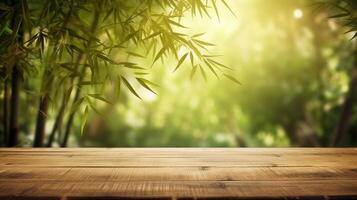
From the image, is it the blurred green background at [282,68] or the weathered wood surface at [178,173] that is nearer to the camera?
the weathered wood surface at [178,173]

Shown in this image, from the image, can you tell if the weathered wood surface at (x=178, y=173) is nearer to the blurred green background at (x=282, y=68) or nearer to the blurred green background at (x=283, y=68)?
the blurred green background at (x=283, y=68)

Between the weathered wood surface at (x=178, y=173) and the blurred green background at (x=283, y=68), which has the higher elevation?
the blurred green background at (x=283, y=68)

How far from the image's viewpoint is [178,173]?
1691mm

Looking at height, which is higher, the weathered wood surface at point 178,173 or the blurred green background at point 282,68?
the blurred green background at point 282,68

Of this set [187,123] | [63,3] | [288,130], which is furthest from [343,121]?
[187,123]

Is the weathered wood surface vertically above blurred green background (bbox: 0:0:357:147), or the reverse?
blurred green background (bbox: 0:0:357:147)

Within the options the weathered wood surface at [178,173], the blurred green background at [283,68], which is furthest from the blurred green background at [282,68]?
the weathered wood surface at [178,173]

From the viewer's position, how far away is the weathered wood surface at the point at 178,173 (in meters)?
1.39

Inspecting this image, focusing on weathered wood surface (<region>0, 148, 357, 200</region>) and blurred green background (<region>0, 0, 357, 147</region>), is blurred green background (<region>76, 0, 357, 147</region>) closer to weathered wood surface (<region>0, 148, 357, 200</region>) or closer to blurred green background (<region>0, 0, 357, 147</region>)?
blurred green background (<region>0, 0, 357, 147</region>)

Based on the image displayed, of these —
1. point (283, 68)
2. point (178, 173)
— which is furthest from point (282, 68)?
point (178, 173)

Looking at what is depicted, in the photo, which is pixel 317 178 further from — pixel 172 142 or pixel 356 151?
pixel 172 142

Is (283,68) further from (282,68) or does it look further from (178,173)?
(178,173)

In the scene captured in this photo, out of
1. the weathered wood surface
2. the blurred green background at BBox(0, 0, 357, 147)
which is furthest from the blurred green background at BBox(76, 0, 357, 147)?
the weathered wood surface

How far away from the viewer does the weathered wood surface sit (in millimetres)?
1390
